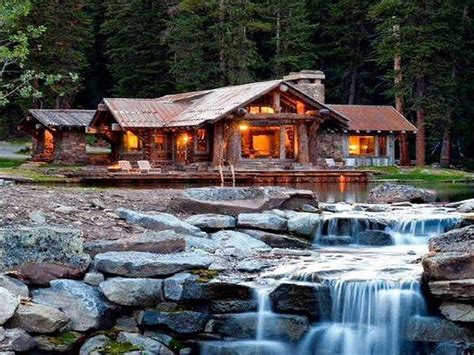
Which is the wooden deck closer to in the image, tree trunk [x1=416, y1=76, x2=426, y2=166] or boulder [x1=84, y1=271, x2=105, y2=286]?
tree trunk [x1=416, y1=76, x2=426, y2=166]

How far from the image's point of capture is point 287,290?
11305mm

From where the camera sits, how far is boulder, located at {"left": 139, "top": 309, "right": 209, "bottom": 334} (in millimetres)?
11172

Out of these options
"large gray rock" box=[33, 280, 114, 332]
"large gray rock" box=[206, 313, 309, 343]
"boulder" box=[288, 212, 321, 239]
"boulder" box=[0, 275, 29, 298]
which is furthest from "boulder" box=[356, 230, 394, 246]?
"boulder" box=[0, 275, 29, 298]

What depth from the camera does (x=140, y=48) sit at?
58000 millimetres

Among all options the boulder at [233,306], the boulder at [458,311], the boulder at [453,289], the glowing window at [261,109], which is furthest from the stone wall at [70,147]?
the boulder at [458,311]

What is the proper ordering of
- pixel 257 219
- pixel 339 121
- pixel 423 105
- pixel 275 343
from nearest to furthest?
pixel 275 343 → pixel 257 219 → pixel 339 121 → pixel 423 105

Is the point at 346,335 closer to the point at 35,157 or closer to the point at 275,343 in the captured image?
the point at 275,343

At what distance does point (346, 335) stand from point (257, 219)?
15.1 ft

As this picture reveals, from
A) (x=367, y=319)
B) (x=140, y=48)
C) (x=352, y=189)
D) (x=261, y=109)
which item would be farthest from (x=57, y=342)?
(x=140, y=48)

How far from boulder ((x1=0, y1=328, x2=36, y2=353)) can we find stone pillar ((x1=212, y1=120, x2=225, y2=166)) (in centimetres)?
2461

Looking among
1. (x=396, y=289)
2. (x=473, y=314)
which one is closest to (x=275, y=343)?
(x=396, y=289)

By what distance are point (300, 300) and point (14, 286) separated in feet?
13.7

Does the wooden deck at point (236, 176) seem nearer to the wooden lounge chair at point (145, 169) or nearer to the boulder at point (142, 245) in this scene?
the wooden lounge chair at point (145, 169)

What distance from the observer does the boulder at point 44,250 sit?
11719 mm
